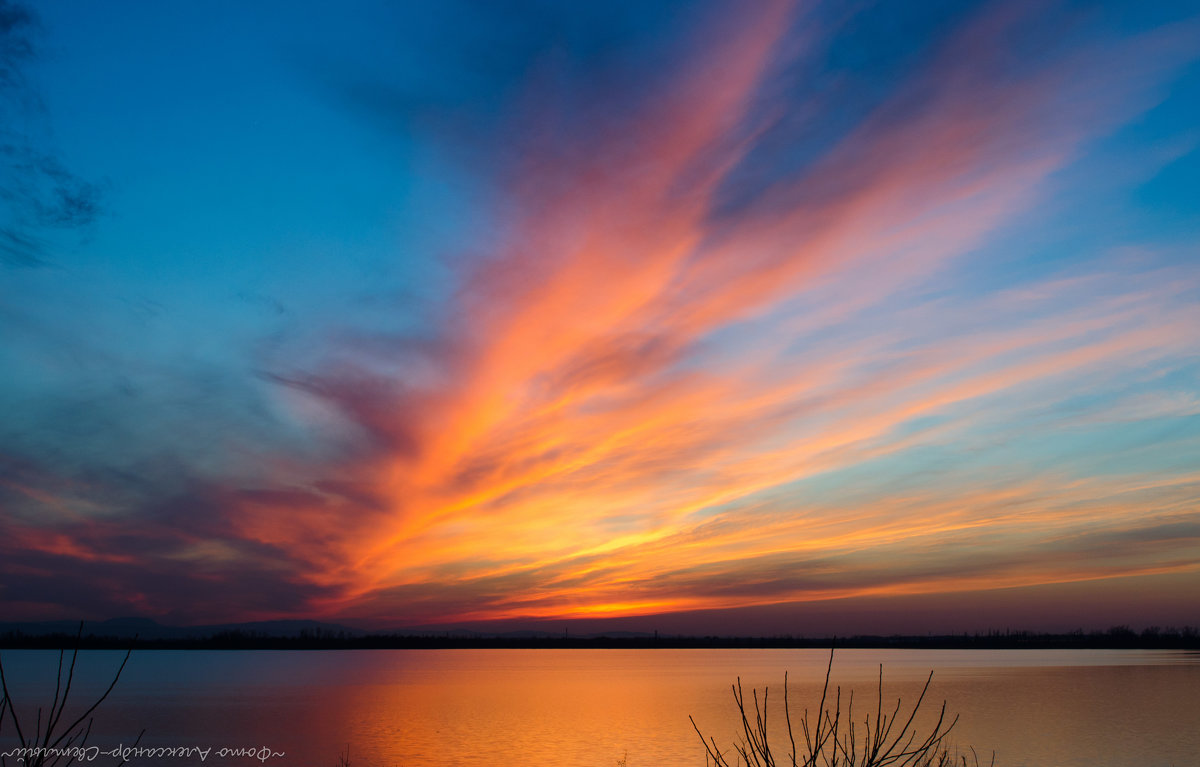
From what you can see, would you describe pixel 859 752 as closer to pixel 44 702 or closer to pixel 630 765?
pixel 630 765

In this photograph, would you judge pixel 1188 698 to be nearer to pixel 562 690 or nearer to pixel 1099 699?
pixel 1099 699

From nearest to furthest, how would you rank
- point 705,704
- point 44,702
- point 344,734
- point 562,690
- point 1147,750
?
1. point 1147,750
2. point 344,734
3. point 44,702
4. point 705,704
5. point 562,690

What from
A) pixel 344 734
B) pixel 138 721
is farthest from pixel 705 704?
pixel 138 721

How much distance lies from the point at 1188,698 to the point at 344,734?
60.2 meters

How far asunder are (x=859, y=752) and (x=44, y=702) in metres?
56.7

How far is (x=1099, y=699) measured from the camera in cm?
6288

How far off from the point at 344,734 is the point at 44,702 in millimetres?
27918

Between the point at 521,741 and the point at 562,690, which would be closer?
the point at 521,741

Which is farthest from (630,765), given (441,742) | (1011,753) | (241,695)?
(241,695)

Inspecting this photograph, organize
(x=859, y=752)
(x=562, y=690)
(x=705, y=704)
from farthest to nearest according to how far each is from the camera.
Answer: (x=562, y=690), (x=705, y=704), (x=859, y=752)

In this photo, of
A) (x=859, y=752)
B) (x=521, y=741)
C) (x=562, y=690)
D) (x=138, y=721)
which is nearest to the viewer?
(x=859, y=752)

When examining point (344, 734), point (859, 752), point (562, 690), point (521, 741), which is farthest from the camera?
point (562, 690)

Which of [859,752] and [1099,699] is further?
[1099,699]

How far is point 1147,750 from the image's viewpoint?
124 feet
